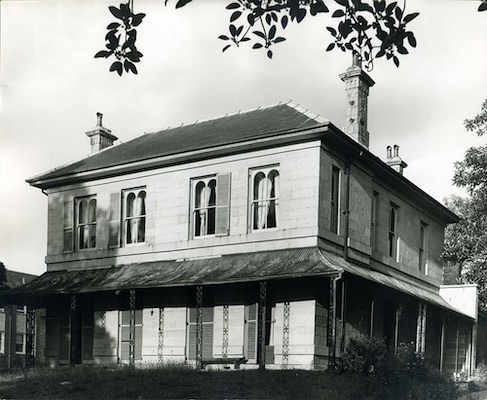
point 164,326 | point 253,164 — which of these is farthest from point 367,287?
point 164,326

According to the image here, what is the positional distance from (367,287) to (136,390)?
27.4ft

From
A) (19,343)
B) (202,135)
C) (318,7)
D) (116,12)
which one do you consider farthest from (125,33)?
(19,343)

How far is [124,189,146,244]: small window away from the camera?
22406mm

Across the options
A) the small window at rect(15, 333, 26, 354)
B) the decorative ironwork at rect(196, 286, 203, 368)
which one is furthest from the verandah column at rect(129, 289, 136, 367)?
the small window at rect(15, 333, 26, 354)

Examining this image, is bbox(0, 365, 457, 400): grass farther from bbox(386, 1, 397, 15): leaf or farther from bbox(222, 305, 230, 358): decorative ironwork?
bbox(386, 1, 397, 15): leaf

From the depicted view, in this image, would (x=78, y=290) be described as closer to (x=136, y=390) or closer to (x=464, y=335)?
(x=136, y=390)

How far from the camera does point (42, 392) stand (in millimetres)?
14641

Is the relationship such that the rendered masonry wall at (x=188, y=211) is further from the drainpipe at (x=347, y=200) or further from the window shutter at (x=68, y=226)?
the drainpipe at (x=347, y=200)

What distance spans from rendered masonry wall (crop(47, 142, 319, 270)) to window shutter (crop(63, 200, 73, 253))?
0.16 m

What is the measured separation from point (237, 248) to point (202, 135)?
4.50 meters

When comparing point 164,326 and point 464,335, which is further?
point 464,335

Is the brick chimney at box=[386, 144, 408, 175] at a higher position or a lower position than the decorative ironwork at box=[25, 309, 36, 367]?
higher

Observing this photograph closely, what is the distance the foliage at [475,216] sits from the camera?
23.0 metres

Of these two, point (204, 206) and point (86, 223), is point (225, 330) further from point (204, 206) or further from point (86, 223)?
point (86, 223)
